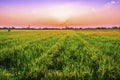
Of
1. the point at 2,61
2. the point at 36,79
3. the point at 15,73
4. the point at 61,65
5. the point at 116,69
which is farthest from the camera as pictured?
the point at 2,61

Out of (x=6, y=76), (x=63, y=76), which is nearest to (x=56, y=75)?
(x=63, y=76)

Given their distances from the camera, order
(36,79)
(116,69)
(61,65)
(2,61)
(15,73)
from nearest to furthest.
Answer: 1. (36,79)
2. (15,73)
3. (116,69)
4. (61,65)
5. (2,61)

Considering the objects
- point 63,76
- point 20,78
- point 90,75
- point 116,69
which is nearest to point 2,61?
point 20,78

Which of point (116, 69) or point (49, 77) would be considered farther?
point (116, 69)

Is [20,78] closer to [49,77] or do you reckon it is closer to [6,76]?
[6,76]

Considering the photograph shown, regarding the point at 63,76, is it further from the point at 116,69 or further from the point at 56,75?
the point at 116,69

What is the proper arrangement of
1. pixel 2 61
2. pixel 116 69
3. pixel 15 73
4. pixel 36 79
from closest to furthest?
pixel 36 79
pixel 15 73
pixel 116 69
pixel 2 61

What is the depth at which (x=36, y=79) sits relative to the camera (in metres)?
6.73

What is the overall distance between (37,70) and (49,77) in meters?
0.93

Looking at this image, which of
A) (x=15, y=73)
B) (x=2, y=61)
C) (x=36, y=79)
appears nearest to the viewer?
(x=36, y=79)

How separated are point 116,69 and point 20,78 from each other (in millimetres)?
4061

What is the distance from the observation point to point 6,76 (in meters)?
6.89

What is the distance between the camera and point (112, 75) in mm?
7402

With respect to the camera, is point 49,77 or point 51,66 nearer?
point 49,77
